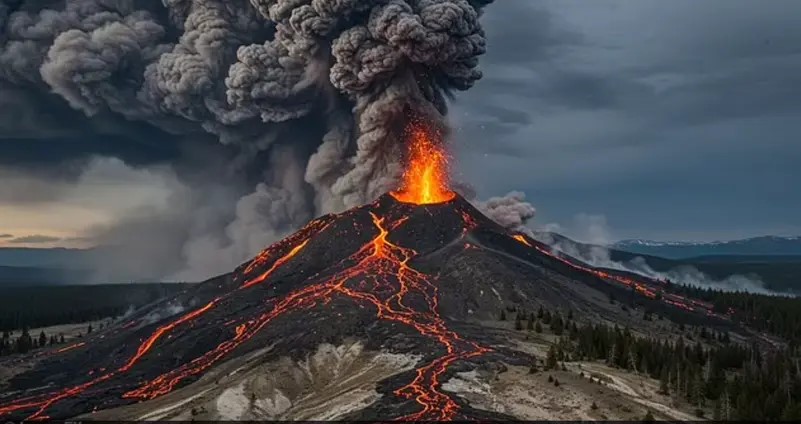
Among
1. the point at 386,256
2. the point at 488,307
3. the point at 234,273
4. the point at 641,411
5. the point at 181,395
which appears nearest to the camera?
the point at 641,411

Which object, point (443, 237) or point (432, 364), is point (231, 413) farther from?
point (443, 237)

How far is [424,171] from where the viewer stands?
497 ft

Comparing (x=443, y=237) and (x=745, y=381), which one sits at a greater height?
(x=443, y=237)

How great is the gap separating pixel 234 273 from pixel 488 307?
4689 cm

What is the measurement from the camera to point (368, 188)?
147 m

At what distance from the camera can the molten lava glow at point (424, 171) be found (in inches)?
5728

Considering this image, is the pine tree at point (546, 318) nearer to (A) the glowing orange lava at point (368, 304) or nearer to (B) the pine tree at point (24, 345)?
(A) the glowing orange lava at point (368, 304)

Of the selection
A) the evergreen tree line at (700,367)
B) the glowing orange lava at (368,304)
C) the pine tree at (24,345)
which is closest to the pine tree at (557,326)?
the evergreen tree line at (700,367)

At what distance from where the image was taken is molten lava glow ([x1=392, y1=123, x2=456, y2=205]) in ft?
477

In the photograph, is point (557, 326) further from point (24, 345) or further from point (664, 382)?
point (24, 345)

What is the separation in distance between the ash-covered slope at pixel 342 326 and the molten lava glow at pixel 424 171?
17.4 feet

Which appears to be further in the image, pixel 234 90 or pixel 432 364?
pixel 234 90

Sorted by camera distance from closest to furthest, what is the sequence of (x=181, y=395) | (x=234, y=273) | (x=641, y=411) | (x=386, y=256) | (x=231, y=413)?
(x=641, y=411) < (x=231, y=413) < (x=181, y=395) < (x=386, y=256) < (x=234, y=273)

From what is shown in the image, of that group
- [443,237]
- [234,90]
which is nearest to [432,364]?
[443,237]
